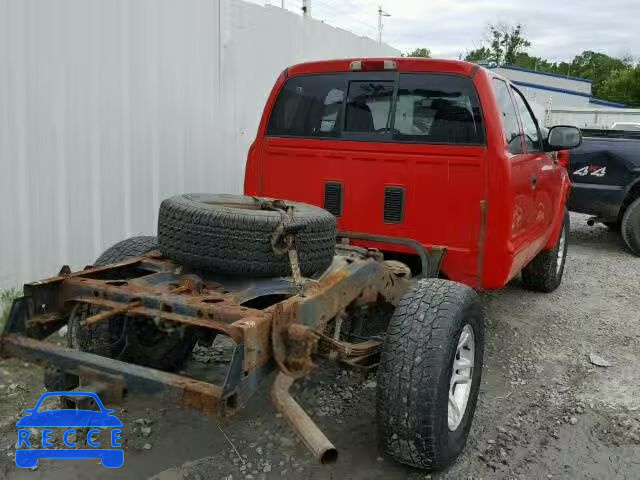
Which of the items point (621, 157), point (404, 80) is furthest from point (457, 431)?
point (621, 157)

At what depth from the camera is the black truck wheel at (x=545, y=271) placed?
6.14 meters

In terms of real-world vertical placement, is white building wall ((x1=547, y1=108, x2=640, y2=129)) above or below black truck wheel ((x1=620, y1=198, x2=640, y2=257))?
above

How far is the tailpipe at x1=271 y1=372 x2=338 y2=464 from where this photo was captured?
2289mm

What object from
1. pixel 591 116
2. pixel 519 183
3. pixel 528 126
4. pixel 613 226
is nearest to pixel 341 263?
pixel 519 183

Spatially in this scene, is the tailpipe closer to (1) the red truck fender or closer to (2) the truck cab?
(2) the truck cab

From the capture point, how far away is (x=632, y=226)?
27.7ft

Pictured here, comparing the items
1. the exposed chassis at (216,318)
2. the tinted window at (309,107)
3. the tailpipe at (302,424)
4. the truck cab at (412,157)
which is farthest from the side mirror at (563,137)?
the tailpipe at (302,424)

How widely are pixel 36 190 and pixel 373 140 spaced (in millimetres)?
2624

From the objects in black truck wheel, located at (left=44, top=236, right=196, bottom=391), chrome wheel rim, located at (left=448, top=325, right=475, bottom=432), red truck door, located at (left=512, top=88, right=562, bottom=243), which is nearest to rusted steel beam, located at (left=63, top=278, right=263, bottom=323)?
black truck wheel, located at (left=44, top=236, right=196, bottom=391)

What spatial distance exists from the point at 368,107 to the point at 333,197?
2.13 feet

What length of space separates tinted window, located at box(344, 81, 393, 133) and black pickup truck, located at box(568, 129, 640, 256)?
5.32 meters

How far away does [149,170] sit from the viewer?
5.82 m

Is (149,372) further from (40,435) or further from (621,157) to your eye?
(621,157)

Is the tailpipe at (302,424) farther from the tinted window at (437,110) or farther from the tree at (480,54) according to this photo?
the tree at (480,54)
